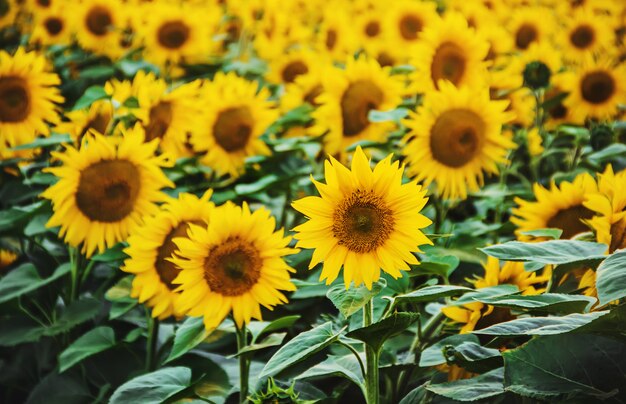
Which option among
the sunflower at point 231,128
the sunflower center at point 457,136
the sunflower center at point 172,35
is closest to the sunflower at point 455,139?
the sunflower center at point 457,136

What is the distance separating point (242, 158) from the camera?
217 centimetres

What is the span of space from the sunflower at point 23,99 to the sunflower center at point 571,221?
1278mm

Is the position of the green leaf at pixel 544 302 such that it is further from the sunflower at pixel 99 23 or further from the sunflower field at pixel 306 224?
the sunflower at pixel 99 23

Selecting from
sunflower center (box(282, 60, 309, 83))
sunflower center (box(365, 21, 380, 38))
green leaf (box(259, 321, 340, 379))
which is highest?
sunflower center (box(365, 21, 380, 38))

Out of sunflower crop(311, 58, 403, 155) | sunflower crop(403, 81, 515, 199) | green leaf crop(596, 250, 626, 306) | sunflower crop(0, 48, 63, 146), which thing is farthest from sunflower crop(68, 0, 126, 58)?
green leaf crop(596, 250, 626, 306)

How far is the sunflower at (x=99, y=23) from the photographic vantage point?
305 centimetres

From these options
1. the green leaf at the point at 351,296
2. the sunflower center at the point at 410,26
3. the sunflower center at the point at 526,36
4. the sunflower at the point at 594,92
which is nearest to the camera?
the green leaf at the point at 351,296

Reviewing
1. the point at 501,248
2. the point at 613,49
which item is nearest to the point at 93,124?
the point at 501,248

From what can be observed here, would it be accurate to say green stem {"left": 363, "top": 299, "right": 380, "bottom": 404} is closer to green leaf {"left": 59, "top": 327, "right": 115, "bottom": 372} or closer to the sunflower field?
the sunflower field

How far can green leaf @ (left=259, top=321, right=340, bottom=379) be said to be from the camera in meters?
1.06

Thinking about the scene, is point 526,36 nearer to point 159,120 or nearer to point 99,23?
point 99,23

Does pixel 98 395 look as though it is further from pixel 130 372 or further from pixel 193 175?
pixel 193 175

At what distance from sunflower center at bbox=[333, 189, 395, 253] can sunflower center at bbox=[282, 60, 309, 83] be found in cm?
182

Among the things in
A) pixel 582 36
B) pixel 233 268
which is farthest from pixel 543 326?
pixel 582 36
